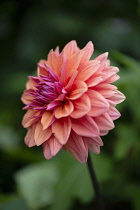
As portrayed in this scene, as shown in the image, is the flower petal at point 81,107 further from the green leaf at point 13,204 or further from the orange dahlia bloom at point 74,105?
the green leaf at point 13,204

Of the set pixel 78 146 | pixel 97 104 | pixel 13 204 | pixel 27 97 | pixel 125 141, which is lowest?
pixel 13 204

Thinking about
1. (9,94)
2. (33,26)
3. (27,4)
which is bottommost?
(9,94)

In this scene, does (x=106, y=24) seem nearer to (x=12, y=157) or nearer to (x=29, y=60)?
(x=29, y=60)

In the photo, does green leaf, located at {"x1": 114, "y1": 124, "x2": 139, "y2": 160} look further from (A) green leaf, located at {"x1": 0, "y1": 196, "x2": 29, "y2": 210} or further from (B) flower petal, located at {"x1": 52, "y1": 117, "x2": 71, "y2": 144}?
(B) flower petal, located at {"x1": 52, "y1": 117, "x2": 71, "y2": 144}

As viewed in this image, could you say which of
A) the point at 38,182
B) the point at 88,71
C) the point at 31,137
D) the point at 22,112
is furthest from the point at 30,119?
the point at 22,112

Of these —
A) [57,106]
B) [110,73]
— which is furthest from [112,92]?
[57,106]

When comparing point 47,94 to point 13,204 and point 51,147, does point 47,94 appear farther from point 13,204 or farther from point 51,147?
point 13,204

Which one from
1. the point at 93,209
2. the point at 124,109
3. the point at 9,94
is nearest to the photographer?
the point at 93,209
